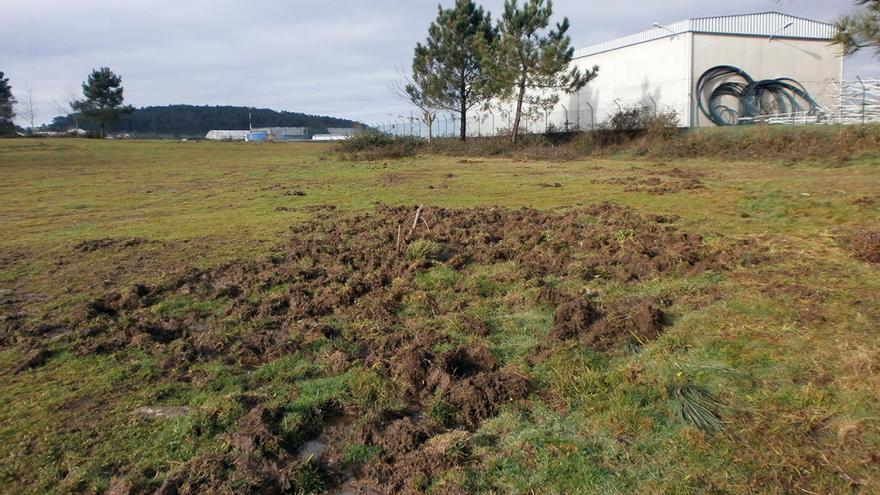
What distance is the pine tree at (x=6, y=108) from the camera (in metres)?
62.0

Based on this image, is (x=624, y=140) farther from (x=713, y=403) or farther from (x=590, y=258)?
(x=713, y=403)

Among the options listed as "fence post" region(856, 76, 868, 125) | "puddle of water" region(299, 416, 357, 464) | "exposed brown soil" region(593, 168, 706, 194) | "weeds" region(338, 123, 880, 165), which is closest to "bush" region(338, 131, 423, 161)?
"weeds" region(338, 123, 880, 165)

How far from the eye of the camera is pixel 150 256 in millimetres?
9383

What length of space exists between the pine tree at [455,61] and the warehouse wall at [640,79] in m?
6.68

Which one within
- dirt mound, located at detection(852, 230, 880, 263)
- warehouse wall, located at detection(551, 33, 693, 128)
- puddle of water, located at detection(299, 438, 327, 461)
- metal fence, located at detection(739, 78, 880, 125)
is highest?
warehouse wall, located at detection(551, 33, 693, 128)

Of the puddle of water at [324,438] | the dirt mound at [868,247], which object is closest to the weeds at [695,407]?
the puddle of water at [324,438]

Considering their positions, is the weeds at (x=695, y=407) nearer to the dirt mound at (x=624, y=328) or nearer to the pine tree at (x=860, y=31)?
the dirt mound at (x=624, y=328)

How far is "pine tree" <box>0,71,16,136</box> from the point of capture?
6200 cm

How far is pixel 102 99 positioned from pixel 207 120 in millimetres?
64394

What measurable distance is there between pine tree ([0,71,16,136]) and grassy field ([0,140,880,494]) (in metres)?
63.2

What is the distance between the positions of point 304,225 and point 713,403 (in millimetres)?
8598

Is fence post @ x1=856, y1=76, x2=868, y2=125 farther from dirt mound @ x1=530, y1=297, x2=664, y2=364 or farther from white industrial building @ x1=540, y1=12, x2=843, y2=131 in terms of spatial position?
dirt mound @ x1=530, y1=297, x2=664, y2=364

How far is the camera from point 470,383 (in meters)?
4.83

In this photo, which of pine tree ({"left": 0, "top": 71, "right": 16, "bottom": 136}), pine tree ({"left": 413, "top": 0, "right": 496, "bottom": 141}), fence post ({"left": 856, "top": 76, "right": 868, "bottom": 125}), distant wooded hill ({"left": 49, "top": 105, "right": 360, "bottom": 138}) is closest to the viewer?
fence post ({"left": 856, "top": 76, "right": 868, "bottom": 125})
